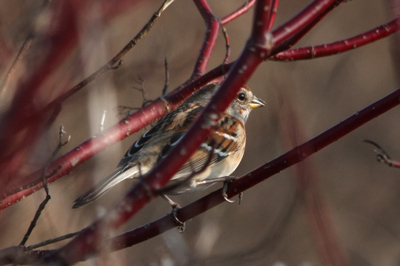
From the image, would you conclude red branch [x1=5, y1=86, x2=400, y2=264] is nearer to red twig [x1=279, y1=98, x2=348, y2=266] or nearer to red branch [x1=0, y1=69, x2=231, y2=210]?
red twig [x1=279, y1=98, x2=348, y2=266]

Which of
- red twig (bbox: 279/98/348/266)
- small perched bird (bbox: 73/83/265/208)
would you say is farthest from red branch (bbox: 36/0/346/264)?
small perched bird (bbox: 73/83/265/208)

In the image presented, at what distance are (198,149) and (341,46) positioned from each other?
185 centimetres

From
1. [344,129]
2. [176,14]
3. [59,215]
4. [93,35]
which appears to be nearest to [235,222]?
[176,14]

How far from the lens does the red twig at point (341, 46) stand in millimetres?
2959

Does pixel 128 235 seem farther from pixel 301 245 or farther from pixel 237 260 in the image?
pixel 301 245

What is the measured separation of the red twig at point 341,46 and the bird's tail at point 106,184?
1044 mm

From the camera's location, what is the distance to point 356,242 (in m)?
8.91

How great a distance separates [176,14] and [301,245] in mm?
3338

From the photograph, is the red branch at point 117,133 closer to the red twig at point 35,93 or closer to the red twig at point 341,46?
the red twig at point 341,46

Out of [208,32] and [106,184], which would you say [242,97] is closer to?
[208,32]

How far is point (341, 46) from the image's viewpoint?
3182 millimetres

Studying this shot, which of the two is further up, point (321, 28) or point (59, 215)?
point (59, 215)

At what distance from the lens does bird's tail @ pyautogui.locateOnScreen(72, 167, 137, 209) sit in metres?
3.36

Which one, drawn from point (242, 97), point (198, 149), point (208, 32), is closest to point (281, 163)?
point (208, 32)
